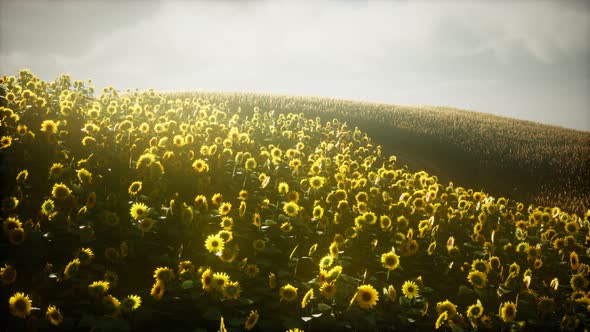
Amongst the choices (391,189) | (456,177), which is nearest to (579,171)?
(456,177)

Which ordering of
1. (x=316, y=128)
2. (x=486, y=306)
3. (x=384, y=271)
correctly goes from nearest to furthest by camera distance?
(x=486, y=306)
(x=384, y=271)
(x=316, y=128)

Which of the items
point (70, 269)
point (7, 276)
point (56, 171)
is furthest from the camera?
point (56, 171)

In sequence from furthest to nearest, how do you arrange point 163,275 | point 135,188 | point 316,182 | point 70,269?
point 316,182
point 135,188
point 163,275
point 70,269

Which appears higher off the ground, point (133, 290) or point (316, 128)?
point (316, 128)

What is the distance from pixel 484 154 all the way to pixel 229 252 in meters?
24.6

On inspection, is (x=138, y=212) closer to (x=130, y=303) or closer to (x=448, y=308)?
(x=130, y=303)

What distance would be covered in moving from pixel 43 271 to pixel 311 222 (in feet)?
13.0

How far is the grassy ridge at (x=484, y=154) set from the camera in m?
19.9

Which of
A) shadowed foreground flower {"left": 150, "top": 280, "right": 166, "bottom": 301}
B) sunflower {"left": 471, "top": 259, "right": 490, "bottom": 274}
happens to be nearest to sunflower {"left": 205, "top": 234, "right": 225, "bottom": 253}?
shadowed foreground flower {"left": 150, "top": 280, "right": 166, "bottom": 301}

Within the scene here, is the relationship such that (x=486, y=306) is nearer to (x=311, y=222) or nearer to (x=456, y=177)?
(x=311, y=222)

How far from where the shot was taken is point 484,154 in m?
24.3

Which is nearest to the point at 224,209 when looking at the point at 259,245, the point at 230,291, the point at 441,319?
the point at 259,245

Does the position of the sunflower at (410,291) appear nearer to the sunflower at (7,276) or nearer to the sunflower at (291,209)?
the sunflower at (291,209)

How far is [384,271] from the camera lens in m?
5.15
